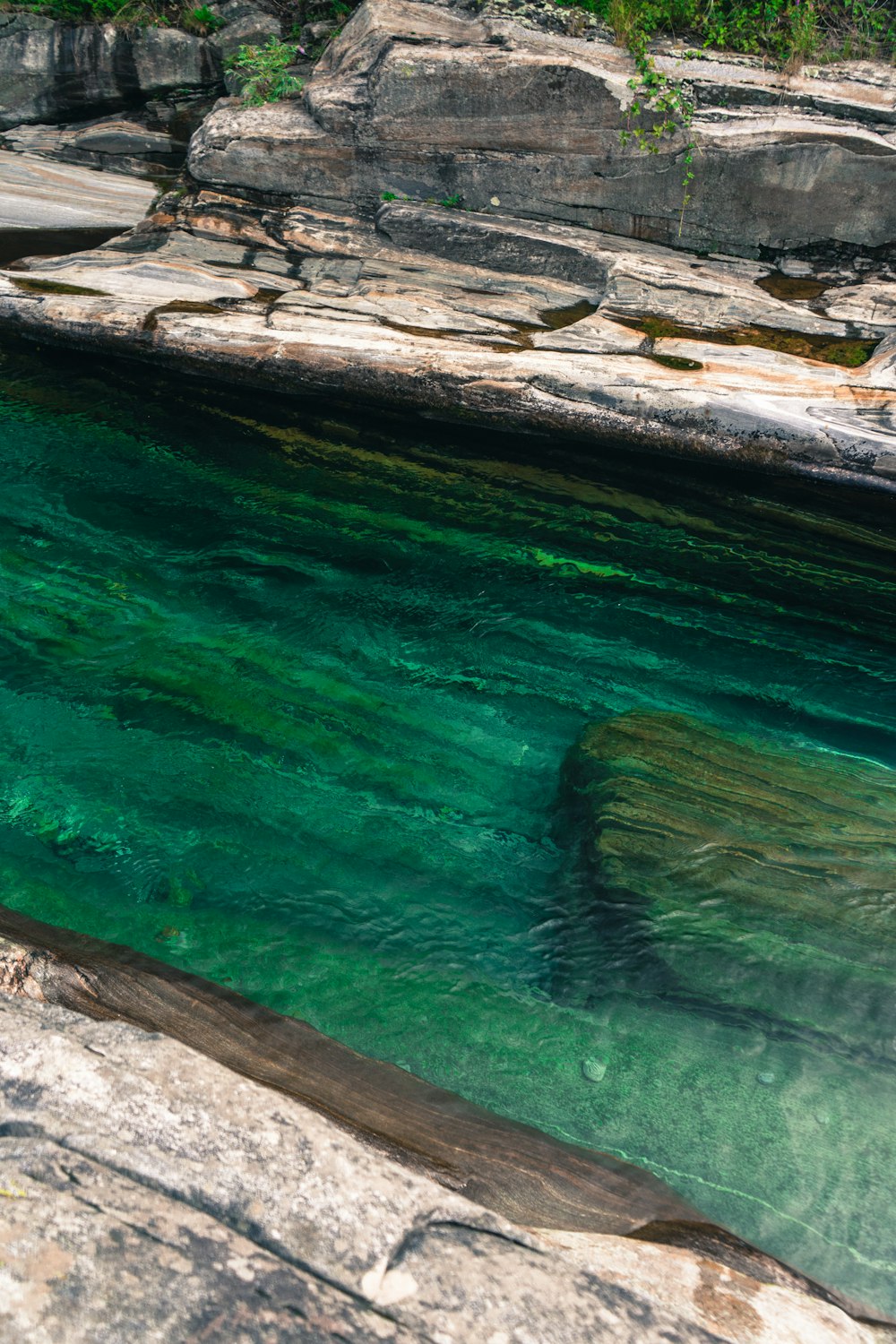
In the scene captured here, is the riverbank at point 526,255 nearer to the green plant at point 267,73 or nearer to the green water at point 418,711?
the green plant at point 267,73

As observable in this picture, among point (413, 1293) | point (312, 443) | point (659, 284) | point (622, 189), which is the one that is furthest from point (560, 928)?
point (622, 189)

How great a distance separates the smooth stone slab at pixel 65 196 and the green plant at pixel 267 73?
58.1 inches

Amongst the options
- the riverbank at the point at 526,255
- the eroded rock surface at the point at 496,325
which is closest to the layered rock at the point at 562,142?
the riverbank at the point at 526,255

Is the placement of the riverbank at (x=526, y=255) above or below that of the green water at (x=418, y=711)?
above

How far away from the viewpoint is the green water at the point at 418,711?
3055 mm

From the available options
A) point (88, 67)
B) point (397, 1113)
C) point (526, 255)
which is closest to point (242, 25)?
point (88, 67)

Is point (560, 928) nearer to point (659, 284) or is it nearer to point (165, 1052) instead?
point (165, 1052)

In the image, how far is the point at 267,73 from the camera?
8797 millimetres

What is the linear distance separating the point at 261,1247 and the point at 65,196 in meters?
10.2

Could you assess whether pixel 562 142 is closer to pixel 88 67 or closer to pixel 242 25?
pixel 242 25

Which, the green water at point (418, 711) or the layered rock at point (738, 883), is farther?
the layered rock at point (738, 883)

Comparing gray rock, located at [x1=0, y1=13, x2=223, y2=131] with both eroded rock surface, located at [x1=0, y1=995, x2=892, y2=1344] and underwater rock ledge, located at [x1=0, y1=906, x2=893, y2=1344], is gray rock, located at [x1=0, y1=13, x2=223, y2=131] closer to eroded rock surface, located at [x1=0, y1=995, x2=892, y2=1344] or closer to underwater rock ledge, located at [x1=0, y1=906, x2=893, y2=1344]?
underwater rock ledge, located at [x1=0, y1=906, x2=893, y2=1344]

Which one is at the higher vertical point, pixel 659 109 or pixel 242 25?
pixel 242 25

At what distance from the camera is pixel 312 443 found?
6.92 meters
